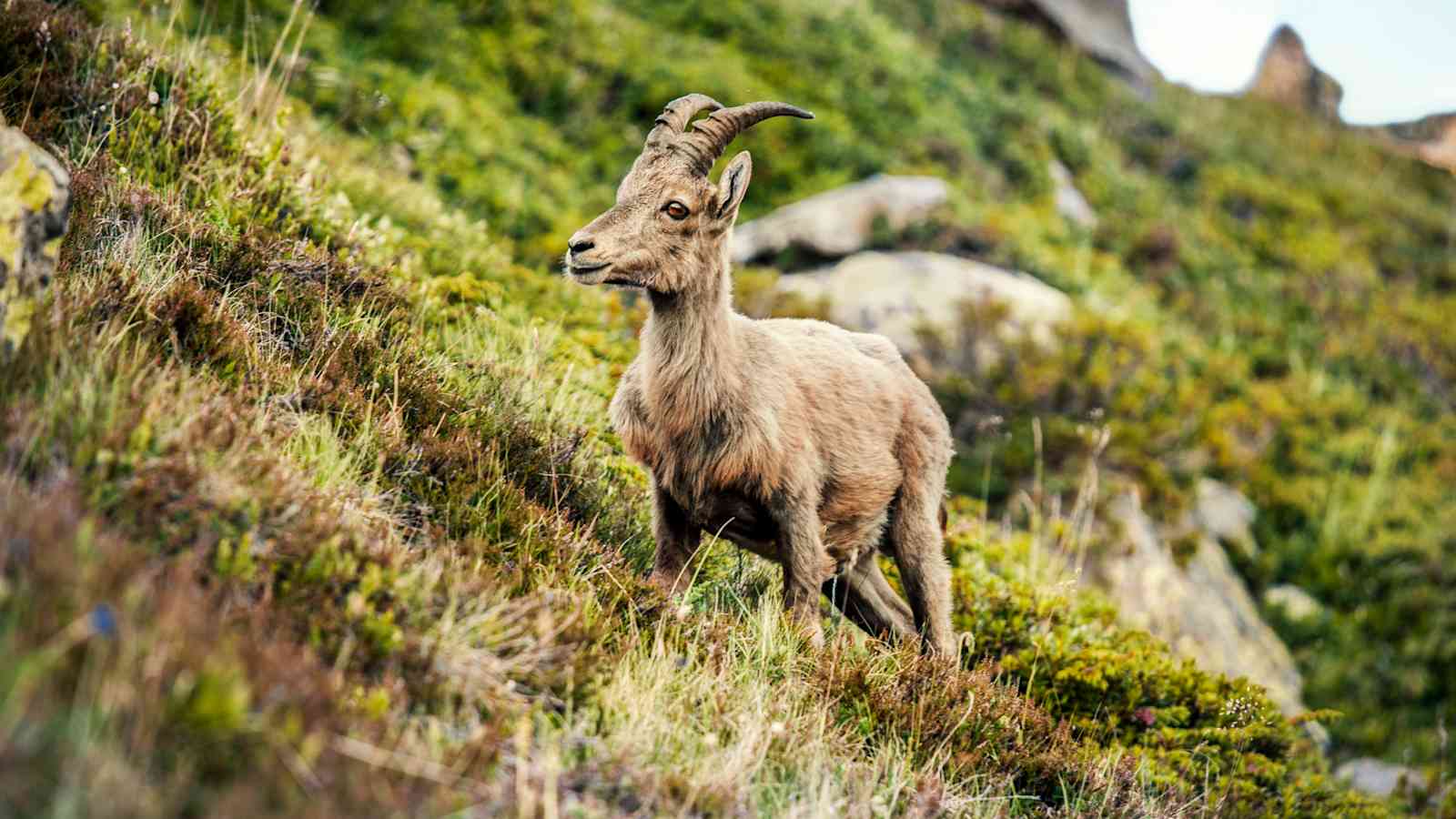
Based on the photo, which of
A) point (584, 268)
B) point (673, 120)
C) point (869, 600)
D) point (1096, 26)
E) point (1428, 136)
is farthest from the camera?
point (1428, 136)

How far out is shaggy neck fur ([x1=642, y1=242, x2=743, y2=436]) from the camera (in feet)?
16.5

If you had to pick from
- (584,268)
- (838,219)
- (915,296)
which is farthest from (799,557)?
(838,219)

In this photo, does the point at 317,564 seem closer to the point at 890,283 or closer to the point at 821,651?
the point at 821,651

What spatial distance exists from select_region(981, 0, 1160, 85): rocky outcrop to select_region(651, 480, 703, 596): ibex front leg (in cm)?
2260

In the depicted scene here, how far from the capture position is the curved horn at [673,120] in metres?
5.17

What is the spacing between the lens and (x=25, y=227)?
3316mm

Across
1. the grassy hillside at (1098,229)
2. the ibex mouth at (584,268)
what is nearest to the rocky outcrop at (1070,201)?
the grassy hillside at (1098,229)

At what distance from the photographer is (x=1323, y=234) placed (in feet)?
72.4

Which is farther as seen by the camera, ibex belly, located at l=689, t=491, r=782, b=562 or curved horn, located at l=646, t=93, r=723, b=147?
curved horn, located at l=646, t=93, r=723, b=147

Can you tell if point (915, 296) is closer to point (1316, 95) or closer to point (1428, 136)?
point (1316, 95)

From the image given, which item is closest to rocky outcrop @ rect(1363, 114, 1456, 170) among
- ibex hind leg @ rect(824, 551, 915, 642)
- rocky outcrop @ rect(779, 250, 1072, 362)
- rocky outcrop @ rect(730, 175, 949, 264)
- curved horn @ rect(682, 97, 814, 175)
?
rocky outcrop @ rect(730, 175, 949, 264)

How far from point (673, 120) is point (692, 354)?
47.1 inches

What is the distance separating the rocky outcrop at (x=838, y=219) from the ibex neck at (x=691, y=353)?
8309mm

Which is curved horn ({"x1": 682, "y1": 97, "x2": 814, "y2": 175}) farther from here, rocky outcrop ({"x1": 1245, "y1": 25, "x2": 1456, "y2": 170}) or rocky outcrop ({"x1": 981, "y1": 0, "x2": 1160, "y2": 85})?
rocky outcrop ({"x1": 1245, "y1": 25, "x2": 1456, "y2": 170})
